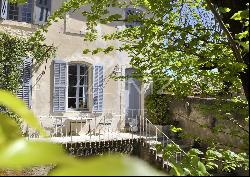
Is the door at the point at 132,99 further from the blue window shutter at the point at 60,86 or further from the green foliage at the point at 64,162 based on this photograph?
the green foliage at the point at 64,162

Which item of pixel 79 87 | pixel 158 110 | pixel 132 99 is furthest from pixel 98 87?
pixel 158 110

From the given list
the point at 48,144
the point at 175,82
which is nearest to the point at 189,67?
the point at 175,82

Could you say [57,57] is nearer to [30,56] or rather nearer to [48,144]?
[30,56]

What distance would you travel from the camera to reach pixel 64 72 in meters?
12.6

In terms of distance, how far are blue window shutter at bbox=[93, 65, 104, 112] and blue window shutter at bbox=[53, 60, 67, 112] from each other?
1241mm

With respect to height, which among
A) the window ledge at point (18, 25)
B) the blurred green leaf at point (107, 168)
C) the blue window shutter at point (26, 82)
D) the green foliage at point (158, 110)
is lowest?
the green foliage at point (158, 110)

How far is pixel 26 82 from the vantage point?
11805 millimetres

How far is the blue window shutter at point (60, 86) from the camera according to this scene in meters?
12.4

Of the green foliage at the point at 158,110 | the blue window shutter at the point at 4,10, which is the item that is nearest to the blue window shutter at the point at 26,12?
the blue window shutter at the point at 4,10

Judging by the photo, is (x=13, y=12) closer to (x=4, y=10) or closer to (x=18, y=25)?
(x=4, y=10)

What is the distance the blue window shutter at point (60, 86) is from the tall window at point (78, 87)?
1.72ft

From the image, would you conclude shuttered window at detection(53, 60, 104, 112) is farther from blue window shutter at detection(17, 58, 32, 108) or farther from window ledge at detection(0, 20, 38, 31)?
window ledge at detection(0, 20, 38, 31)

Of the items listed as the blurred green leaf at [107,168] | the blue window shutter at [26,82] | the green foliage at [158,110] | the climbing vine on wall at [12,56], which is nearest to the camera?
the blurred green leaf at [107,168]

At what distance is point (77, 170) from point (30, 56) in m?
12.2
